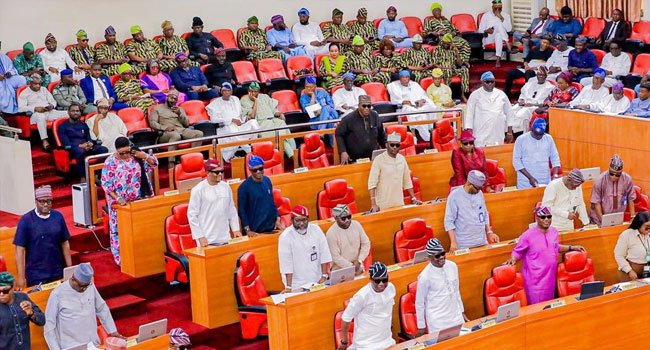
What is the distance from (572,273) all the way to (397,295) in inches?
68.5

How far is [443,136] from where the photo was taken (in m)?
14.9

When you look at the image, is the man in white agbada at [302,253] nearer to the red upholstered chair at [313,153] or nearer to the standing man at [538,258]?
the standing man at [538,258]

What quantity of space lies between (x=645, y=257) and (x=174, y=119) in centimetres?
586

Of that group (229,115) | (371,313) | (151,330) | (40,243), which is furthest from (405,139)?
(151,330)

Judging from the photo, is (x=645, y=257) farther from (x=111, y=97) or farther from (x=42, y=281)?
(x=111, y=97)

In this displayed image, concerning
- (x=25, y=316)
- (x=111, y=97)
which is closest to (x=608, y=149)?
(x=111, y=97)

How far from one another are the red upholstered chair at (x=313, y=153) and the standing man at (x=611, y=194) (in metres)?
3.13

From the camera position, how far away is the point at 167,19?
691 inches

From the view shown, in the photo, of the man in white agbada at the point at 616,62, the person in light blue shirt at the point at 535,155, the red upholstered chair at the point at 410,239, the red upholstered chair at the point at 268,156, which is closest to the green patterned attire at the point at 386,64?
the man in white agbada at the point at 616,62

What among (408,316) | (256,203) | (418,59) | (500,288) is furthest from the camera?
(418,59)

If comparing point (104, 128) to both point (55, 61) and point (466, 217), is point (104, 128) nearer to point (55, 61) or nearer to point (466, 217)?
point (55, 61)

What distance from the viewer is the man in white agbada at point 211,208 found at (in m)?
11.3

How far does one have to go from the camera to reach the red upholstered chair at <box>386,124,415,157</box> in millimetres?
14469

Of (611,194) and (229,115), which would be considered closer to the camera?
(611,194)
